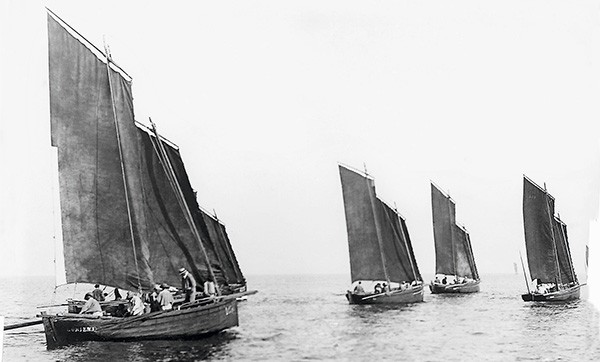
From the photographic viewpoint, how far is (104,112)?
20.7 feet

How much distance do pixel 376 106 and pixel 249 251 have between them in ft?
4.15

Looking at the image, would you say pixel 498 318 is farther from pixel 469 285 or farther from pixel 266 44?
pixel 266 44

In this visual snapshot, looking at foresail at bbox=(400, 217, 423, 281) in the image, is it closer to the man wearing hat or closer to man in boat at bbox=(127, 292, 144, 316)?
the man wearing hat

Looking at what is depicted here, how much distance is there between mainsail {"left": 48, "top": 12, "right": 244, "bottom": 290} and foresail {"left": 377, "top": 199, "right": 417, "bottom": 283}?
3.66 ft

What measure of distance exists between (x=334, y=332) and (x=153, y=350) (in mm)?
1195

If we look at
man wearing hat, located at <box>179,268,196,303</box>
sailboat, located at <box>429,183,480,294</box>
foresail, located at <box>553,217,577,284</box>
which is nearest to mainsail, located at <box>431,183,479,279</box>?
sailboat, located at <box>429,183,480,294</box>

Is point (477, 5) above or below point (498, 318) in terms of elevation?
above

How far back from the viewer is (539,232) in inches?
248

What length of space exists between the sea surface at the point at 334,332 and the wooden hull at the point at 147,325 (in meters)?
0.06

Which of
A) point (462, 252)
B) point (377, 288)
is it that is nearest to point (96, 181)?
point (377, 288)

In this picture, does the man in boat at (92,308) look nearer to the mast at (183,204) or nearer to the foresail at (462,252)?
the mast at (183,204)

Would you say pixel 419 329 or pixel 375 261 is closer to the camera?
pixel 419 329

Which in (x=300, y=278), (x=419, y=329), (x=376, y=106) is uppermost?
(x=376, y=106)

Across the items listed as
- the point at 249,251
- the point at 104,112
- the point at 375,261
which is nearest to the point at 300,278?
the point at 249,251
